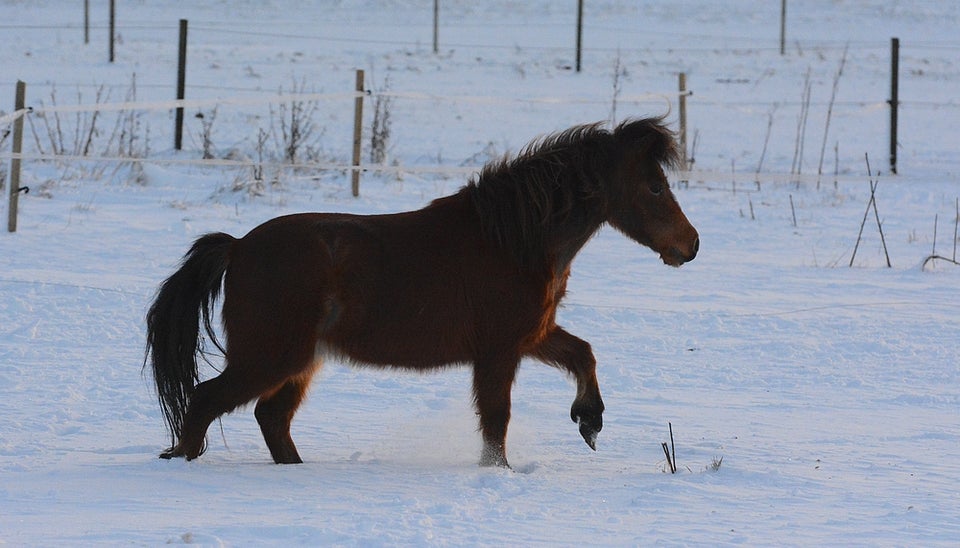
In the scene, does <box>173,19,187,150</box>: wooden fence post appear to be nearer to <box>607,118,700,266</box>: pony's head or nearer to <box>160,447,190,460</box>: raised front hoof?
<box>160,447,190,460</box>: raised front hoof

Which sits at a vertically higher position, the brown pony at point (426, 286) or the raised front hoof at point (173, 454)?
the brown pony at point (426, 286)

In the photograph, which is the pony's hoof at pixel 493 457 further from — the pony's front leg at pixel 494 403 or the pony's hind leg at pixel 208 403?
the pony's hind leg at pixel 208 403

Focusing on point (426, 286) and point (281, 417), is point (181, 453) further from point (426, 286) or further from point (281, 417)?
point (426, 286)

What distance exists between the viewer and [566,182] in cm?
494

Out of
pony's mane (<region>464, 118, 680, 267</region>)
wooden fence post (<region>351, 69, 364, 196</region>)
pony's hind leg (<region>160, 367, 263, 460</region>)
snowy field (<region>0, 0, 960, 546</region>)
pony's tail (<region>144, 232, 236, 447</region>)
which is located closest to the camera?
snowy field (<region>0, 0, 960, 546</region>)

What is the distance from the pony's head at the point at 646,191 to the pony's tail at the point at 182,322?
166 cm

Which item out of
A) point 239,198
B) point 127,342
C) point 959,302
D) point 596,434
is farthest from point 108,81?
point 596,434

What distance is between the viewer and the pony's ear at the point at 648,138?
16.2ft

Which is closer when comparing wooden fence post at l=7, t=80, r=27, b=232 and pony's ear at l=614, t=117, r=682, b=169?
pony's ear at l=614, t=117, r=682, b=169

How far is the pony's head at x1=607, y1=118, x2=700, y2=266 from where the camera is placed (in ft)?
16.2

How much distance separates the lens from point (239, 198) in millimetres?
11656

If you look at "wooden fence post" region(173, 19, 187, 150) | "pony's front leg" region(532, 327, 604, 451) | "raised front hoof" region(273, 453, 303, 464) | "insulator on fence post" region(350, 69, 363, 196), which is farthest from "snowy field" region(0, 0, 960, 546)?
"wooden fence post" region(173, 19, 187, 150)

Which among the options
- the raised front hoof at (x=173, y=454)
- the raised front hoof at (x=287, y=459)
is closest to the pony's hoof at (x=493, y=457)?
the raised front hoof at (x=287, y=459)

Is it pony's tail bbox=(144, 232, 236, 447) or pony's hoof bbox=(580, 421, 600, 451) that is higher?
pony's tail bbox=(144, 232, 236, 447)
